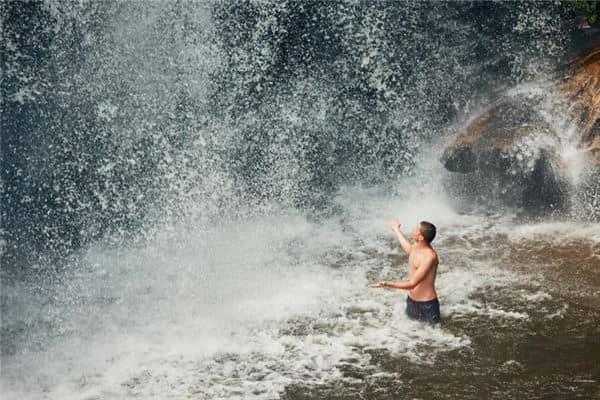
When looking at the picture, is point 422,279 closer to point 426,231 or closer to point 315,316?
point 426,231

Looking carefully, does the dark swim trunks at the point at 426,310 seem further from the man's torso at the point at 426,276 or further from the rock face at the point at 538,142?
the rock face at the point at 538,142

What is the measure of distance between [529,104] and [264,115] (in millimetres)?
6188

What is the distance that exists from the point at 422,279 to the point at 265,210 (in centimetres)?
614

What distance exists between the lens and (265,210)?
14.0 m

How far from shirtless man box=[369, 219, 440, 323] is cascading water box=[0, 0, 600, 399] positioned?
292 mm

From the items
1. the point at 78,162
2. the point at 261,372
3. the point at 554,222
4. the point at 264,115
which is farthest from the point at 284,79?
the point at 261,372

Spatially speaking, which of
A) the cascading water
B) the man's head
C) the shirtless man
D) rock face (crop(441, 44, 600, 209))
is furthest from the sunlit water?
the man's head

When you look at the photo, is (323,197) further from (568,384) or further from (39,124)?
(568,384)

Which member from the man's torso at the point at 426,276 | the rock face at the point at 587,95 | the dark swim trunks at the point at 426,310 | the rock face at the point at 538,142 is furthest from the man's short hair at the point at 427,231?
the rock face at the point at 587,95

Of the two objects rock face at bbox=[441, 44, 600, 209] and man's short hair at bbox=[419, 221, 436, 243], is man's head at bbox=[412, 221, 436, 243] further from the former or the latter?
rock face at bbox=[441, 44, 600, 209]

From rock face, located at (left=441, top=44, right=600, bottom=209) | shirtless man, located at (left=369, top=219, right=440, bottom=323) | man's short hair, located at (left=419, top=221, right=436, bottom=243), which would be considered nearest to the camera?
shirtless man, located at (left=369, top=219, right=440, bottom=323)

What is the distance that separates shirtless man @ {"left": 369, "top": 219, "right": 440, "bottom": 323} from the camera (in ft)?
27.2

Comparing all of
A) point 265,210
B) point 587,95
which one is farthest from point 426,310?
point 265,210

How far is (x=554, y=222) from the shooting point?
38.6ft
